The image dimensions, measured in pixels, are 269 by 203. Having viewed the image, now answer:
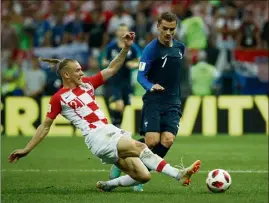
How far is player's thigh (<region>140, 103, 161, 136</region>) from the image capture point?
1034 centimetres

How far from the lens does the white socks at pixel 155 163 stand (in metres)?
9.32

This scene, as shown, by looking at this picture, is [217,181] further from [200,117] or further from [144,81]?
[200,117]

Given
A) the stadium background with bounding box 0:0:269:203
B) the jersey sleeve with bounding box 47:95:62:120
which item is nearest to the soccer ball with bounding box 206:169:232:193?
the jersey sleeve with bounding box 47:95:62:120

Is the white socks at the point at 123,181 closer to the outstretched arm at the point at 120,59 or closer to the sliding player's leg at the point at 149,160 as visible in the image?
the sliding player's leg at the point at 149,160

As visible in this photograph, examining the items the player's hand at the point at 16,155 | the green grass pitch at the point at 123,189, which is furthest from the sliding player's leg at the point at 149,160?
the player's hand at the point at 16,155

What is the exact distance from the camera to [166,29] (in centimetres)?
1032

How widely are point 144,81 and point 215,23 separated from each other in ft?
40.0

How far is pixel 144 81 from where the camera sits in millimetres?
10273

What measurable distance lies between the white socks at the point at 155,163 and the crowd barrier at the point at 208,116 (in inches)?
389

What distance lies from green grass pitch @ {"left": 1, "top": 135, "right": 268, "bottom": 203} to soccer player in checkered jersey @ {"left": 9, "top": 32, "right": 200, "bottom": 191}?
0.32 m

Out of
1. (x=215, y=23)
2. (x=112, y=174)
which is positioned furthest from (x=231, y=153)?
(x=215, y=23)

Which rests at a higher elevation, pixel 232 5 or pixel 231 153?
pixel 232 5

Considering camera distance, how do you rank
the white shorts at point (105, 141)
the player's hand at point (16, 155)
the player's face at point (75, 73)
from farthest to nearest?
the player's face at point (75, 73) < the white shorts at point (105, 141) < the player's hand at point (16, 155)

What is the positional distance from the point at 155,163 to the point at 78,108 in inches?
41.5
